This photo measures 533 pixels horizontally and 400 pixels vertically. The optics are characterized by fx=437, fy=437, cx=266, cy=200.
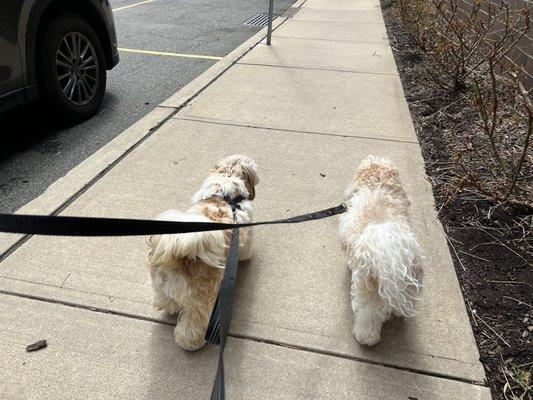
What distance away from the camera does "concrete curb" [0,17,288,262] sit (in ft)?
11.7

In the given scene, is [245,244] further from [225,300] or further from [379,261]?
[379,261]

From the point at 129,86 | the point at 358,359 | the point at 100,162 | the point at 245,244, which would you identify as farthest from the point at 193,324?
the point at 129,86

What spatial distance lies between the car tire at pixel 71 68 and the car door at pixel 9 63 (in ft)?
1.29

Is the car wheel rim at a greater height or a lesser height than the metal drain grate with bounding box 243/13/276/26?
greater

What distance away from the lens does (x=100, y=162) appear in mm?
4301

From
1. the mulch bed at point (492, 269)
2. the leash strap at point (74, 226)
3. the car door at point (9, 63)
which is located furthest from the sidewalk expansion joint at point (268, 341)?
the car door at point (9, 63)

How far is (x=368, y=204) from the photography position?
9.06 ft

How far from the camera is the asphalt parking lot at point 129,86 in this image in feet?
14.1

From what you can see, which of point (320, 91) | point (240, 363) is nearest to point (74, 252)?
point (240, 363)

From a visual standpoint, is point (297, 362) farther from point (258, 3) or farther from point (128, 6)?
point (258, 3)

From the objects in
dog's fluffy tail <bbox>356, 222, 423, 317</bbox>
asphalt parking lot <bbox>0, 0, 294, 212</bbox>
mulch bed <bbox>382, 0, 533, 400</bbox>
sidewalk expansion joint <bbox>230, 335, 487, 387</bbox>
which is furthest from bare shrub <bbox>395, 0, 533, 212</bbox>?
asphalt parking lot <bbox>0, 0, 294, 212</bbox>

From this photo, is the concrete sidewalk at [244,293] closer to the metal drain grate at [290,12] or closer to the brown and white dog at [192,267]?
the brown and white dog at [192,267]

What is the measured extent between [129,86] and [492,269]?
212 inches

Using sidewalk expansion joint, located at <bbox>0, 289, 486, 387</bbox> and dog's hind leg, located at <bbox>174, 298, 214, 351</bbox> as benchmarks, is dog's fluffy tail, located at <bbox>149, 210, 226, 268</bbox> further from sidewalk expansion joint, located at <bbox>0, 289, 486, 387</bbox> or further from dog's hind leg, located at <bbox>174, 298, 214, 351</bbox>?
sidewalk expansion joint, located at <bbox>0, 289, 486, 387</bbox>
